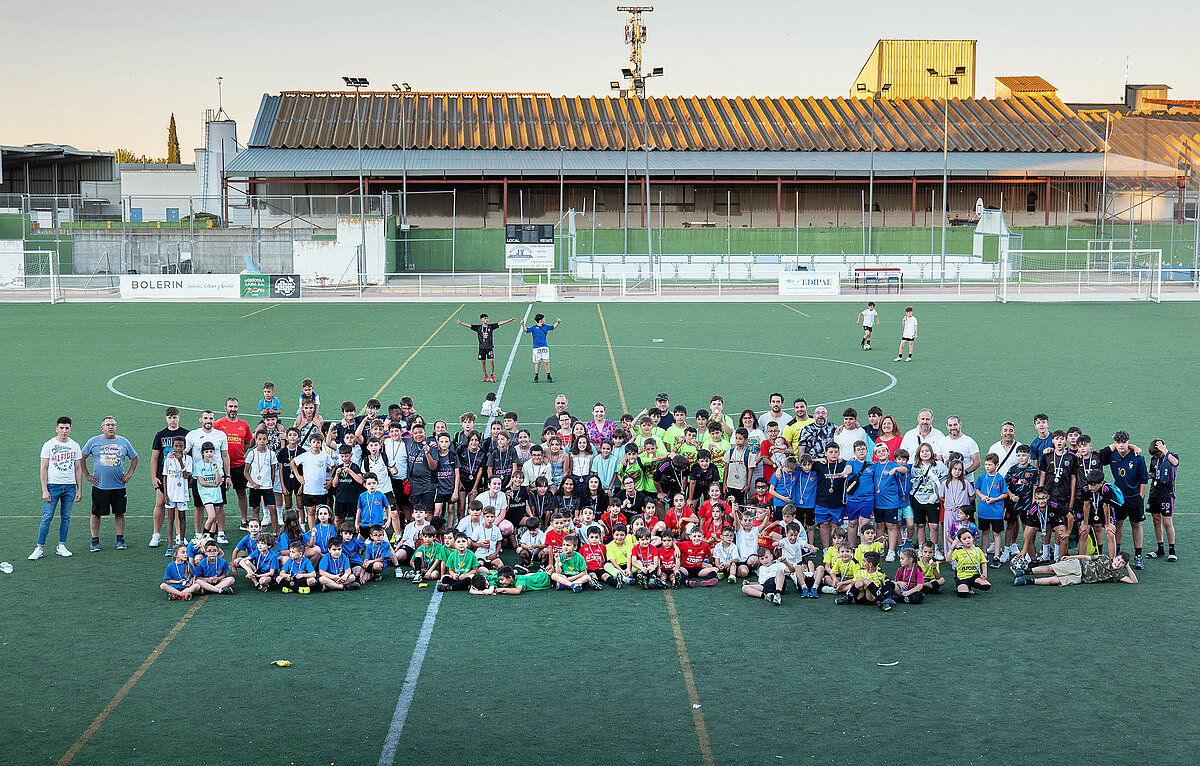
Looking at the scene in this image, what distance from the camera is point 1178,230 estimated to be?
70.6m

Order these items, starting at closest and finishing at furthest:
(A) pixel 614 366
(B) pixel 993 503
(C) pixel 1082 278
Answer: (B) pixel 993 503 < (A) pixel 614 366 < (C) pixel 1082 278

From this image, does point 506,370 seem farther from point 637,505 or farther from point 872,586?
point 872,586

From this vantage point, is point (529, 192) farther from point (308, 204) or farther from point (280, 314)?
point (280, 314)

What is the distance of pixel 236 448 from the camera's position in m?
14.7

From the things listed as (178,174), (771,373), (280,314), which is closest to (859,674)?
(771,373)

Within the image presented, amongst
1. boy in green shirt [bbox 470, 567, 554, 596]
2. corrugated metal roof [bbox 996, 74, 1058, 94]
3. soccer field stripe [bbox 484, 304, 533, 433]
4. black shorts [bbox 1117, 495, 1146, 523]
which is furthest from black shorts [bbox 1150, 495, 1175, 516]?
corrugated metal roof [bbox 996, 74, 1058, 94]

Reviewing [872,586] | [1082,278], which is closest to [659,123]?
[1082,278]

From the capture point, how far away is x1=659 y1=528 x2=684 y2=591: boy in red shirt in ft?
41.4

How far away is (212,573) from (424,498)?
9.60 ft

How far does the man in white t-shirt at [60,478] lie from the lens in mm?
13375

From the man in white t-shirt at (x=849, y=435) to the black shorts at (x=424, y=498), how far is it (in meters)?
5.39

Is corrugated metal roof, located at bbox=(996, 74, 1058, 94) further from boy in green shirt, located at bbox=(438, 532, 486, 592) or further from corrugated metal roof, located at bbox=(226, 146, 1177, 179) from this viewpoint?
boy in green shirt, located at bbox=(438, 532, 486, 592)

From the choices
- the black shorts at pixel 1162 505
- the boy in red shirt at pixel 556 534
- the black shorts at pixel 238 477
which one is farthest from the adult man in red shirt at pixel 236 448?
the black shorts at pixel 1162 505

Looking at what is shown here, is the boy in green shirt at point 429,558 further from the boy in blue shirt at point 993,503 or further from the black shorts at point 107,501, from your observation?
the boy in blue shirt at point 993,503
